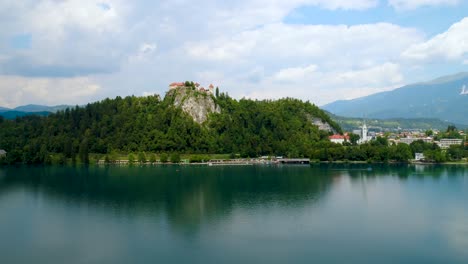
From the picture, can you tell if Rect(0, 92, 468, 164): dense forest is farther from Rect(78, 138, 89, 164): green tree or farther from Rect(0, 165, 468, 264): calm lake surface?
Rect(0, 165, 468, 264): calm lake surface

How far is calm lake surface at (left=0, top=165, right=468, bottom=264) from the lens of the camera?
2347 centimetres

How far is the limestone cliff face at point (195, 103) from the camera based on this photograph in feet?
294

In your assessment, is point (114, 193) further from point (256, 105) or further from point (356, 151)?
point (256, 105)

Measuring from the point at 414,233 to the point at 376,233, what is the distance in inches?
93.1

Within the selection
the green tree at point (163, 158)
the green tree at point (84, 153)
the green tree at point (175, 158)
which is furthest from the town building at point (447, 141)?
the green tree at point (84, 153)

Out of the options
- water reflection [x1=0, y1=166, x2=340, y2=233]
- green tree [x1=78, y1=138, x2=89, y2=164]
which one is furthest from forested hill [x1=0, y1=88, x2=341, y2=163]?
water reflection [x1=0, y1=166, x2=340, y2=233]

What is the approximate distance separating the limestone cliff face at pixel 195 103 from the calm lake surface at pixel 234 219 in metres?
37.0

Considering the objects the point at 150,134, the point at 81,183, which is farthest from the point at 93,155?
the point at 81,183

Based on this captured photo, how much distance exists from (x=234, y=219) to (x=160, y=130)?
55752 millimetres

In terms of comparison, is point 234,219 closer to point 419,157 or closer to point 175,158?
point 175,158

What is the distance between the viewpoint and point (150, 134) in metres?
82.1

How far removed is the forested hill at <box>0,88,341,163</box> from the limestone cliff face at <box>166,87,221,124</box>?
3.39 feet

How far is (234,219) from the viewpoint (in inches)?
A: 1201

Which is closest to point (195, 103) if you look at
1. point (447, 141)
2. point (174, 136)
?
point (174, 136)
